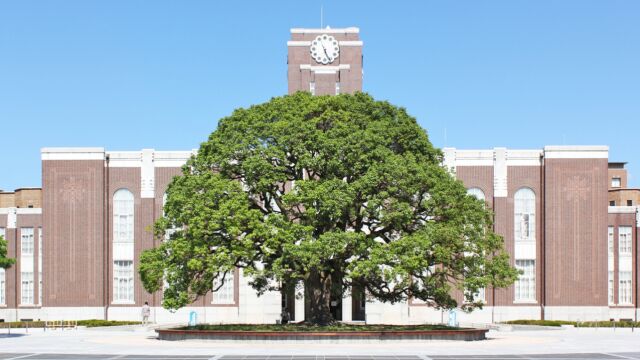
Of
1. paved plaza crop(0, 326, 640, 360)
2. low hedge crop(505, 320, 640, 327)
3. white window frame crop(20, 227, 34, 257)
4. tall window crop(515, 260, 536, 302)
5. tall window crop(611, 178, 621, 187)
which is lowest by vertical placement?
low hedge crop(505, 320, 640, 327)

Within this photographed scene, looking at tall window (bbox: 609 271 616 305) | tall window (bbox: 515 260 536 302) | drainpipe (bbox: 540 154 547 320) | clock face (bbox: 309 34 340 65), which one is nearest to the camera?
drainpipe (bbox: 540 154 547 320)

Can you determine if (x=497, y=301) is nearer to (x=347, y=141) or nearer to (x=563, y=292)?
(x=563, y=292)

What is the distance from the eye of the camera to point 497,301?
62719 mm

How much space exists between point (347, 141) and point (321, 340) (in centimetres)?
858

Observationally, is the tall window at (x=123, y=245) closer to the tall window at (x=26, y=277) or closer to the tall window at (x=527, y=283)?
the tall window at (x=26, y=277)

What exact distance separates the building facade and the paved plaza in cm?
1517

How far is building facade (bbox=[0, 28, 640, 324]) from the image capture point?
61906 millimetres

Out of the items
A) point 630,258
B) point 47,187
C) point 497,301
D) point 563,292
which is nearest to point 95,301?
point 47,187

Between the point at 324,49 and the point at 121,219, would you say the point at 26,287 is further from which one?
the point at 324,49

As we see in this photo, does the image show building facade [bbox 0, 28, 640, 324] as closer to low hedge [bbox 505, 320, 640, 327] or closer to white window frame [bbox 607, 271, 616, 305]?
white window frame [bbox 607, 271, 616, 305]

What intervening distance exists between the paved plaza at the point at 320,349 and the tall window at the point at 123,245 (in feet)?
53.7

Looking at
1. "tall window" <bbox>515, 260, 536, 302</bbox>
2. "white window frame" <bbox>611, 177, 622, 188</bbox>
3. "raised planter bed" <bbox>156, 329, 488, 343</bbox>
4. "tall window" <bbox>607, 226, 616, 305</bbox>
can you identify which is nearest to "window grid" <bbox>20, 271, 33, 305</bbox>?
"raised planter bed" <bbox>156, 329, 488, 343</bbox>

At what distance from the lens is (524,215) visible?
6331 cm

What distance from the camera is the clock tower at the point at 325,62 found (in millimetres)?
67438
